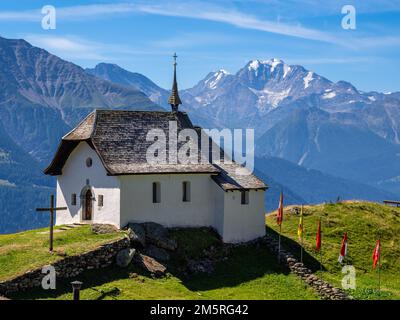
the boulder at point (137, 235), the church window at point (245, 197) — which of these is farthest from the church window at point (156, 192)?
the church window at point (245, 197)

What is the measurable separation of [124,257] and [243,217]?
14216mm

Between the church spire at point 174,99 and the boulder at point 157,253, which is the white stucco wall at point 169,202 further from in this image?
the church spire at point 174,99

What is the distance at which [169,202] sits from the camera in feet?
183

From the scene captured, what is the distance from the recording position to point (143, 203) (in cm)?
5447

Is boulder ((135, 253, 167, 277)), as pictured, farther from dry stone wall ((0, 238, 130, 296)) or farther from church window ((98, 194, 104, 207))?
church window ((98, 194, 104, 207))

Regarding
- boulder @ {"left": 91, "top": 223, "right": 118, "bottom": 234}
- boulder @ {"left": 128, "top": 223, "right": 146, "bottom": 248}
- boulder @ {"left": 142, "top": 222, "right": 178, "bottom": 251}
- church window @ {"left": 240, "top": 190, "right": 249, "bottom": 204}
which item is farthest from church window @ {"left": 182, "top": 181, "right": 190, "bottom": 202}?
boulder @ {"left": 91, "top": 223, "right": 118, "bottom": 234}

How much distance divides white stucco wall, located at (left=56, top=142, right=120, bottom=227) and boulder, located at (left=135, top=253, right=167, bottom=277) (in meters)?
5.66

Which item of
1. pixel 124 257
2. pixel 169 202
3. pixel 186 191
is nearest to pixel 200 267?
pixel 124 257

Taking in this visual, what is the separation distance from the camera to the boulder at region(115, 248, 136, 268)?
4653 centimetres

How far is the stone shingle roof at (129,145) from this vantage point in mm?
54031

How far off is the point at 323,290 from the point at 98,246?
54.0 feet

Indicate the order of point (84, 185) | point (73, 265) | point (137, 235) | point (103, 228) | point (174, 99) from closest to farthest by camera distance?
point (73, 265)
point (137, 235)
point (103, 228)
point (84, 185)
point (174, 99)

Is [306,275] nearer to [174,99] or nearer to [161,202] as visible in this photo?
[161,202]

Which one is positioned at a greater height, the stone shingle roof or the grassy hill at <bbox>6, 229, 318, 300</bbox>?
the stone shingle roof
